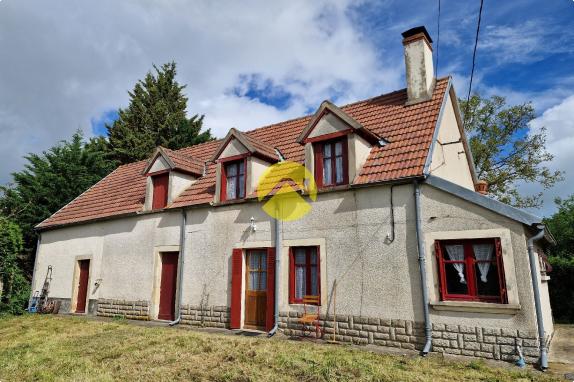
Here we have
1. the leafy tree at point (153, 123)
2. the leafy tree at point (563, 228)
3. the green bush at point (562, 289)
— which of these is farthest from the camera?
the leafy tree at point (153, 123)

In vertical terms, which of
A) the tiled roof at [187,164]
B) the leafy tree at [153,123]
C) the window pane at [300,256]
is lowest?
the window pane at [300,256]

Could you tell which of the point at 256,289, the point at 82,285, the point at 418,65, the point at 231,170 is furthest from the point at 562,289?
the point at 82,285

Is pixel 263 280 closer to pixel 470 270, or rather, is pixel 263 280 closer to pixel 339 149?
pixel 339 149

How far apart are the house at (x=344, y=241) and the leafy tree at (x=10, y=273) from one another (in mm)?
1738

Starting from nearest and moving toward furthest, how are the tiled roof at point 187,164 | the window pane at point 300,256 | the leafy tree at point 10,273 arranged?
the window pane at point 300,256 < the tiled roof at point 187,164 < the leafy tree at point 10,273

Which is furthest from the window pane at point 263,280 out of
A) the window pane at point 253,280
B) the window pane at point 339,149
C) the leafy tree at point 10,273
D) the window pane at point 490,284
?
the leafy tree at point 10,273

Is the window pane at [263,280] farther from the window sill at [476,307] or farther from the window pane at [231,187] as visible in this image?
the window sill at [476,307]

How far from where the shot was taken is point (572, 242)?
83.2 ft

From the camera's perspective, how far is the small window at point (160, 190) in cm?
1370

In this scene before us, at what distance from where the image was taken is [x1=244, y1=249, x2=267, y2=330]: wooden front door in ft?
34.7

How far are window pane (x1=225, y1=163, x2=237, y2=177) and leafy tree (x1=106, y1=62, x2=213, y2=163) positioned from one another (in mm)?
19025

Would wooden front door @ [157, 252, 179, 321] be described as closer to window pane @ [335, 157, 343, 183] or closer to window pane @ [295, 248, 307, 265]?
window pane @ [295, 248, 307, 265]

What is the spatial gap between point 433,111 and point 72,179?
1840 cm

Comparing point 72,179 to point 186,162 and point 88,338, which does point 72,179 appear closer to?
Answer: point 186,162
